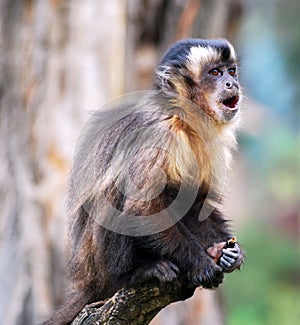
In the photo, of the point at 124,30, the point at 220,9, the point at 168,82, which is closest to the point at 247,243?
the point at 220,9

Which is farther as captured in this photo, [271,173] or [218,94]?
[271,173]

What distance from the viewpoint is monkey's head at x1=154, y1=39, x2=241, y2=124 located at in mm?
4367

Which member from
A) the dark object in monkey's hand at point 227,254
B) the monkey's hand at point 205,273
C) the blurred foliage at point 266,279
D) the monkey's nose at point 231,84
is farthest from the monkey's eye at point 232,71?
the blurred foliage at point 266,279

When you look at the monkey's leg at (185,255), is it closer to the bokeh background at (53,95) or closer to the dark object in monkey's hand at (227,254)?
the dark object in monkey's hand at (227,254)

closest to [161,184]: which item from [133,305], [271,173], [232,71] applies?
[133,305]

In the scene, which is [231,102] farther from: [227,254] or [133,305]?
[133,305]

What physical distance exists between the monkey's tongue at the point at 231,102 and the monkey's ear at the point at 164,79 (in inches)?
12.0

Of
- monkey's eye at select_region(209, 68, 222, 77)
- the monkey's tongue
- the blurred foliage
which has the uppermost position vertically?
monkey's eye at select_region(209, 68, 222, 77)

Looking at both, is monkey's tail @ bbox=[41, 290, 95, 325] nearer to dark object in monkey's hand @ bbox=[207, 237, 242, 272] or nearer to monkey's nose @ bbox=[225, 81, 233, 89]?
dark object in monkey's hand @ bbox=[207, 237, 242, 272]

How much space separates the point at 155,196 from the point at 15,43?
11.0 ft

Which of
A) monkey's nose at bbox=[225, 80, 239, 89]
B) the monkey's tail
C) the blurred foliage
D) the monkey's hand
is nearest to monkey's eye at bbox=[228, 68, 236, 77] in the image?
monkey's nose at bbox=[225, 80, 239, 89]

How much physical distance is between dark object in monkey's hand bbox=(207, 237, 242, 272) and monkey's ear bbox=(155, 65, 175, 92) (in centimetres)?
93

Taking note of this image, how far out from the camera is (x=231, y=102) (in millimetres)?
4426

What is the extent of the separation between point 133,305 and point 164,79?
1318 mm
